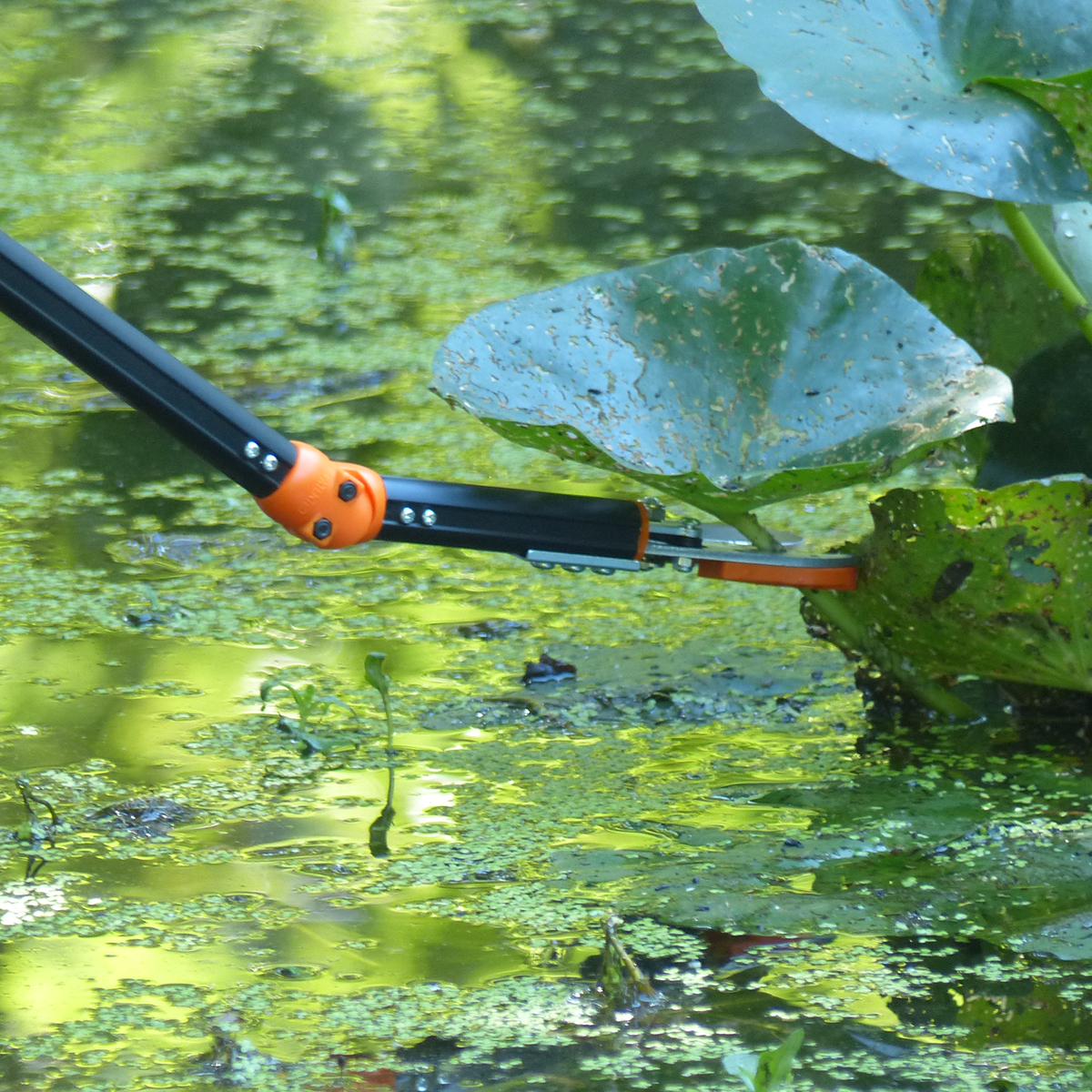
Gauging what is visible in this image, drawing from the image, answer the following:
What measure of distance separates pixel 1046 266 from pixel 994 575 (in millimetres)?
320

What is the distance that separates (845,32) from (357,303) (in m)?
1.70

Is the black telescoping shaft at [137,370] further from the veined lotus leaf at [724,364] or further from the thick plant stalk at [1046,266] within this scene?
the thick plant stalk at [1046,266]

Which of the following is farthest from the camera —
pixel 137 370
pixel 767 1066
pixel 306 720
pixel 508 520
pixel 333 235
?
pixel 333 235

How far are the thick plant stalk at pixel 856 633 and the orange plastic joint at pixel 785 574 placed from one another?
24 millimetres

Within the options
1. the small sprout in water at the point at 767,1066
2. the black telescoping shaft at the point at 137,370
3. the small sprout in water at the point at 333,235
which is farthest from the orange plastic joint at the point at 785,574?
the small sprout in water at the point at 333,235

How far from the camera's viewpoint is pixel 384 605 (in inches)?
78.4

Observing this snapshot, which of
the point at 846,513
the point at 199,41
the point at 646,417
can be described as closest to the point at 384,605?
the point at 646,417

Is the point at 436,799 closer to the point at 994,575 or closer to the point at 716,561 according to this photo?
the point at 716,561

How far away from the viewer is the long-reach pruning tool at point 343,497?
1387 mm

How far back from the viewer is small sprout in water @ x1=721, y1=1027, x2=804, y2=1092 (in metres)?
0.98

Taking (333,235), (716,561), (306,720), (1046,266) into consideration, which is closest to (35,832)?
(306,720)

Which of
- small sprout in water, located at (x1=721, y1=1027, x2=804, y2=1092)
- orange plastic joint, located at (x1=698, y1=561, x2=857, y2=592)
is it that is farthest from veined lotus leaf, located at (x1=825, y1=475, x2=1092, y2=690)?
small sprout in water, located at (x1=721, y1=1027, x2=804, y2=1092)

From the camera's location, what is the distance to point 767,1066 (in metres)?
1.01

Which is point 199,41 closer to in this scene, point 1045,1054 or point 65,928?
point 65,928
